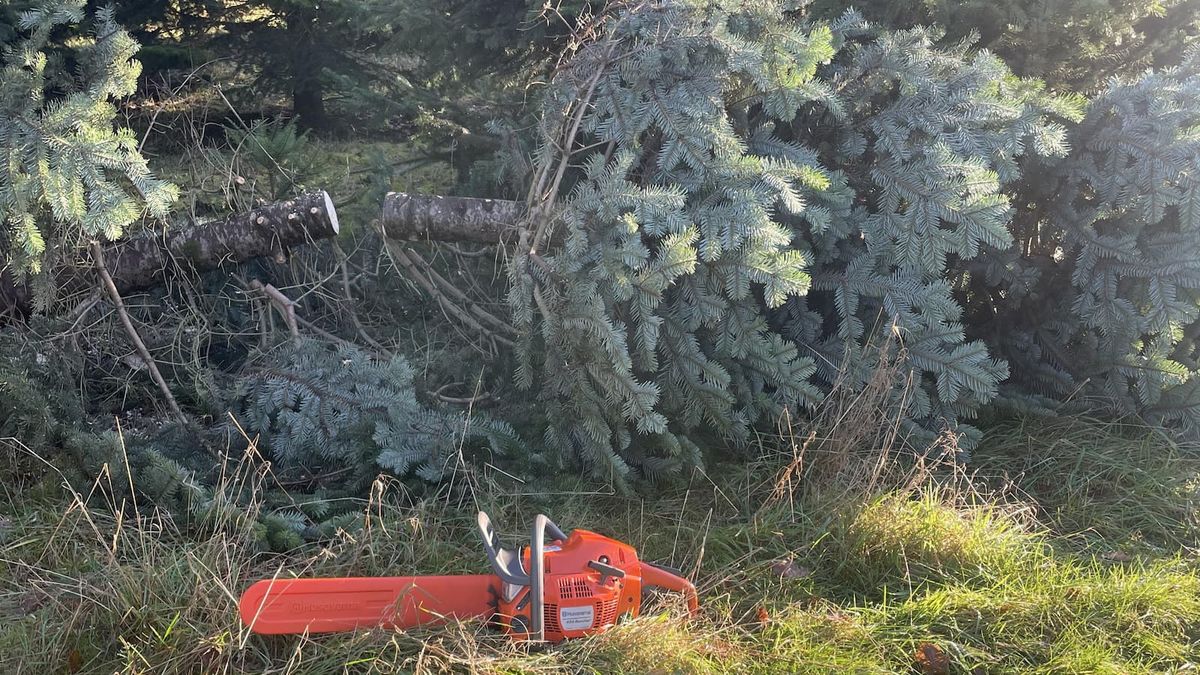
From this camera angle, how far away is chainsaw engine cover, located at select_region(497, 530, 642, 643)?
2576 millimetres

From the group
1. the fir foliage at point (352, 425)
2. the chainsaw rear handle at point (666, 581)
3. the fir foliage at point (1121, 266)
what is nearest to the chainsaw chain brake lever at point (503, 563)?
the chainsaw rear handle at point (666, 581)

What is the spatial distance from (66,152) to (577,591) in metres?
2.31

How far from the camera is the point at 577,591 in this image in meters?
2.58

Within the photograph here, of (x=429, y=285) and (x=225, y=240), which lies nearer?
(x=225, y=240)

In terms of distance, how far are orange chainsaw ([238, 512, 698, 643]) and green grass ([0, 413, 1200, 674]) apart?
6 cm

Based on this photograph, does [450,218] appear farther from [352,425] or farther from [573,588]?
[573,588]

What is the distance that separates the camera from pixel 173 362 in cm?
420

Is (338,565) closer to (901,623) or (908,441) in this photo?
(901,623)

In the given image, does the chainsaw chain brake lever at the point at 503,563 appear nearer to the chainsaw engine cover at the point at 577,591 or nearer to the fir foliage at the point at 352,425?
the chainsaw engine cover at the point at 577,591

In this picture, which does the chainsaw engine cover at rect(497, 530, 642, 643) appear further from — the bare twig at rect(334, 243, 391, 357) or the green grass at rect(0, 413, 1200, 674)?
the bare twig at rect(334, 243, 391, 357)

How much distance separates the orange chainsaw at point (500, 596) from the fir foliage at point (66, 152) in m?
1.52

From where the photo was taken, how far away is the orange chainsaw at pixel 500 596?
99.6 inches

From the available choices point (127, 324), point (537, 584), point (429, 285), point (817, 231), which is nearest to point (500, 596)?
point (537, 584)

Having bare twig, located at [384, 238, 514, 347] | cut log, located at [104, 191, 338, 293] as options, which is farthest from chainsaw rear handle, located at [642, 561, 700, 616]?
cut log, located at [104, 191, 338, 293]
